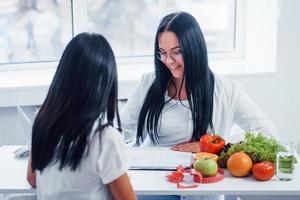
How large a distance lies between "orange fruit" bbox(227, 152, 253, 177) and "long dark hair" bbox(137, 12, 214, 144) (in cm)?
43

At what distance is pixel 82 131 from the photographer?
1320 millimetres

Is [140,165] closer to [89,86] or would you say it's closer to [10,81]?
[89,86]

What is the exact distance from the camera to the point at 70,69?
134 cm

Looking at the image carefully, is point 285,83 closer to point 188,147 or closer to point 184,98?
point 184,98

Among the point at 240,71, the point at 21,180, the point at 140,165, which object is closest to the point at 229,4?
the point at 240,71

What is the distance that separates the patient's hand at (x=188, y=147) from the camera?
1896 millimetres

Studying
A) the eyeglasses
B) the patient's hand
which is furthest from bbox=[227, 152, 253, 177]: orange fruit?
the eyeglasses

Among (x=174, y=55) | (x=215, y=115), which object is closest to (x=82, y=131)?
(x=174, y=55)

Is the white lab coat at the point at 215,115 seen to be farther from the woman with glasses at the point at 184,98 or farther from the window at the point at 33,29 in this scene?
the window at the point at 33,29

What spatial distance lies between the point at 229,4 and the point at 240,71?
54cm

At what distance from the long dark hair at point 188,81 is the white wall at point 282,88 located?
92 cm

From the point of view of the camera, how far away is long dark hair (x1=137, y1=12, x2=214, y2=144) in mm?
1995

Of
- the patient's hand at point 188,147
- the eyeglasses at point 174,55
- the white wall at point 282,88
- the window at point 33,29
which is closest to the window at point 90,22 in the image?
the window at point 33,29

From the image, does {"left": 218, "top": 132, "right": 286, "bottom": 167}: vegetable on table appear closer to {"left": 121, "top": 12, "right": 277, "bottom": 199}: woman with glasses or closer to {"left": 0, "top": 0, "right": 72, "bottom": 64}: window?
{"left": 121, "top": 12, "right": 277, "bottom": 199}: woman with glasses
